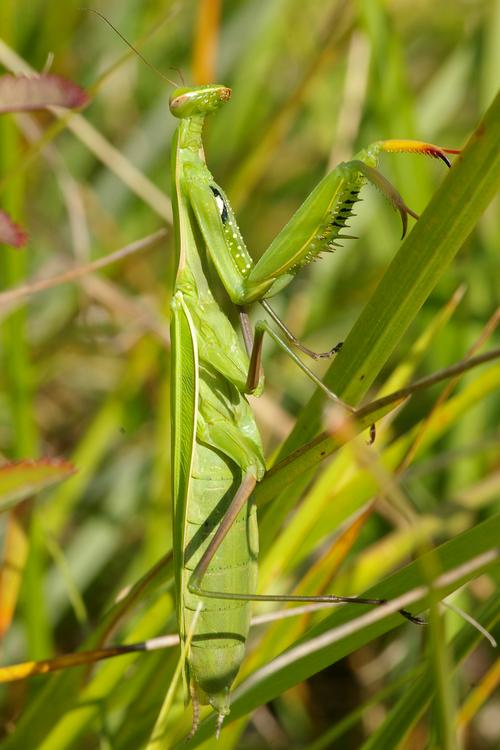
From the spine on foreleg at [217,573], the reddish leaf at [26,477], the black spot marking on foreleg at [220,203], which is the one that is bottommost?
the spine on foreleg at [217,573]

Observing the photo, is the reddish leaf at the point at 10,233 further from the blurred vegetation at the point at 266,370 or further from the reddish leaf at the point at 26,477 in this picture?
the blurred vegetation at the point at 266,370

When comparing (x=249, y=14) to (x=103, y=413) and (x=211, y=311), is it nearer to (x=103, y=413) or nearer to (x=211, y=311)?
(x=103, y=413)

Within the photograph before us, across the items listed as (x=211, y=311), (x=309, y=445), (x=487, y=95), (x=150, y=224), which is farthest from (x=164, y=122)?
(x=309, y=445)

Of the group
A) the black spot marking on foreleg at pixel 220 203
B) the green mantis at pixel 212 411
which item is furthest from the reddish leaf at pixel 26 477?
the black spot marking on foreleg at pixel 220 203

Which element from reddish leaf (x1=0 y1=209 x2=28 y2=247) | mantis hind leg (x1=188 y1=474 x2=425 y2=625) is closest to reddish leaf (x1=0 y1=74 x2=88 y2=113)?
reddish leaf (x1=0 y1=209 x2=28 y2=247)

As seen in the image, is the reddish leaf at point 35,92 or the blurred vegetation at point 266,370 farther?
the blurred vegetation at point 266,370

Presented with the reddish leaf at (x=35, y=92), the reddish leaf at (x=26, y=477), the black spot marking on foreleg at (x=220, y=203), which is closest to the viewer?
the reddish leaf at (x=26, y=477)

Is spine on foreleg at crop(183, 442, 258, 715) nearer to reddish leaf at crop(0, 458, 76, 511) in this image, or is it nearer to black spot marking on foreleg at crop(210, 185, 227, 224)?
reddish leaf at crop(0, 458, 76, 511)
